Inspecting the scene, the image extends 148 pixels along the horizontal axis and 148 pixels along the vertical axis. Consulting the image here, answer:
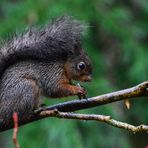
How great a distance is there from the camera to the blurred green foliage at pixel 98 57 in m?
6.02

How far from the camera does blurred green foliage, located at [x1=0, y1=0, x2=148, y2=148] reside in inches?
237

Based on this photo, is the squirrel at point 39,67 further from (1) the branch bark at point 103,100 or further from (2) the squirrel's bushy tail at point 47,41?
(1) the branch bark at point 103,100

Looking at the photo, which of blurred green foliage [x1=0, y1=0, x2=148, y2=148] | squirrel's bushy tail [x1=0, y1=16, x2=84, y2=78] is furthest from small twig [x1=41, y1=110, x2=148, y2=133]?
blurred green foliage [x1=0, y1=0, x2=148, y2=148]

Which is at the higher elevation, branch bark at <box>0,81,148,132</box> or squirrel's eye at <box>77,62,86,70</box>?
squirrel's eye at <box>77,62,86,70</box>

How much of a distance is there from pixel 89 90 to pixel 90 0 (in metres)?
1.01

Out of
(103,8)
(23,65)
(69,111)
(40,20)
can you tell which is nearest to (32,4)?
(40,20)

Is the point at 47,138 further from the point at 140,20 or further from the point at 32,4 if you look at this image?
the point at 140,20

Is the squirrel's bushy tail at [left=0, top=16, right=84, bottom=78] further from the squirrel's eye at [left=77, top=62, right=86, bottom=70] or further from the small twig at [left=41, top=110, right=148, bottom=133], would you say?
the small twig at [left=41, top=110, right=148, bottom=133]

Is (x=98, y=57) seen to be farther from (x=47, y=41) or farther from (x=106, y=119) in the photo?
(x=106, y=119)

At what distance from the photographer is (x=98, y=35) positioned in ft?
24.2

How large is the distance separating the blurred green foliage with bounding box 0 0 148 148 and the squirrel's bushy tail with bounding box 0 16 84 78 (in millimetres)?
908

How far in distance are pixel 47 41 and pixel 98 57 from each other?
221 centimetres

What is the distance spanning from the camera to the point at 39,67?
451 cm

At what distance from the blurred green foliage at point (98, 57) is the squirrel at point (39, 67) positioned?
876 mm
